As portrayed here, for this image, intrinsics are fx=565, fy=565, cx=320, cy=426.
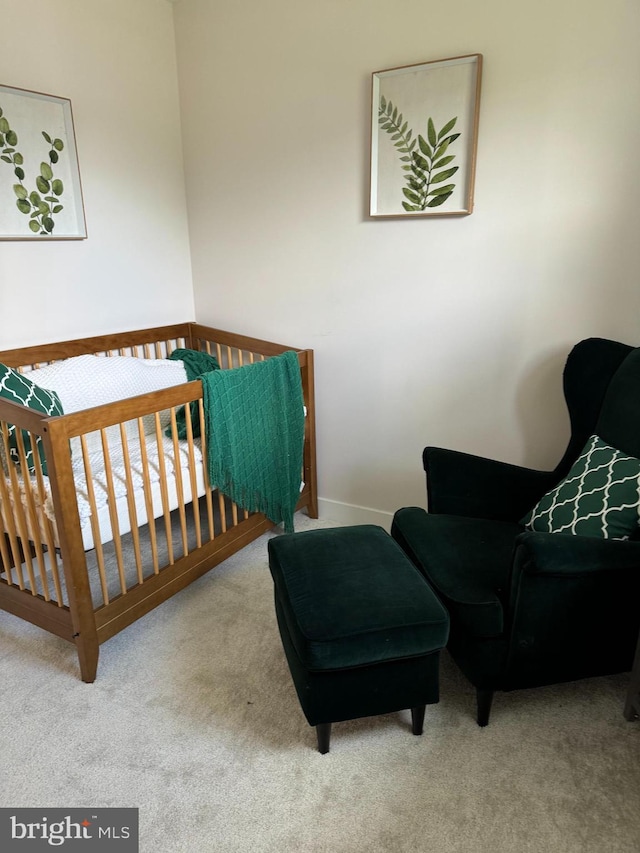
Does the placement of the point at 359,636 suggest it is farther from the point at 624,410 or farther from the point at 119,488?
the point at 624,410

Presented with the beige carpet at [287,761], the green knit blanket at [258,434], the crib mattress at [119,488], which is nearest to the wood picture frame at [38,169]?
the crib mattress at [119,488]

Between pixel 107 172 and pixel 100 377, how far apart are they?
39.0 inches

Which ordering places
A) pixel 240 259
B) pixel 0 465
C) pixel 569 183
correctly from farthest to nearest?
1. pixel 240 259
2. pixel 569 183
3. pixel 0 465

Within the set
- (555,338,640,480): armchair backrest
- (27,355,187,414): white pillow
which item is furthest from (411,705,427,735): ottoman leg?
(27,355,187,414): white pillow

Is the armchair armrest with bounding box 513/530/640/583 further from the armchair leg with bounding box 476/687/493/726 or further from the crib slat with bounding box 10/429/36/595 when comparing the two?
the crib slat with bounding box 10/429/36/595

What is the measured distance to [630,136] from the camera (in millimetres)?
1931

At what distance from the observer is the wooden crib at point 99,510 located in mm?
1700

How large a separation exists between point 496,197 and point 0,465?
205 cm

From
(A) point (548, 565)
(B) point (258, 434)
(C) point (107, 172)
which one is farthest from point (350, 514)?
(C) point (107, 172)

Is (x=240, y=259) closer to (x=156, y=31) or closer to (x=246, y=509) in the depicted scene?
(x=156, y=31)

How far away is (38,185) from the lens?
234 cm

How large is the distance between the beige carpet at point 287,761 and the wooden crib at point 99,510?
8.1 inches

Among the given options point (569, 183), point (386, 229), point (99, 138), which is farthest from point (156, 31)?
point (569, 183)

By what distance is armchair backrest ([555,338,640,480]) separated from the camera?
6.01ft
